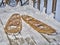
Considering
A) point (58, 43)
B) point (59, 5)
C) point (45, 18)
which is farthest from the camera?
point (59, 5)

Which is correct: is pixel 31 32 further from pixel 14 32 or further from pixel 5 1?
pixel 5 1

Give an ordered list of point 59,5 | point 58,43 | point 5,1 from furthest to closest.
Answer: point 59,5
point 5,1
point 58,43

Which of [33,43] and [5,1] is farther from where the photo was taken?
[5,1]

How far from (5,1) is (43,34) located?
1604mm

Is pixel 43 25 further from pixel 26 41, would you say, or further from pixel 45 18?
pixel 26 41

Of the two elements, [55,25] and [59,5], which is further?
[59,5]

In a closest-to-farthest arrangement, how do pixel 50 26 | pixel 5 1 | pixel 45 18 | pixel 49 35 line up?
1. pixel 49 35
2. pixel 50 26
3. pixel 45 18
4. pixel 5 1

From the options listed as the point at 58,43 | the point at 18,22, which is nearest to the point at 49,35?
the point at 58,43

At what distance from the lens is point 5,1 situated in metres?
2.82

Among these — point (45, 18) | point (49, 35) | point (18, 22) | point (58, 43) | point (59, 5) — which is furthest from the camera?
point (59, 5)

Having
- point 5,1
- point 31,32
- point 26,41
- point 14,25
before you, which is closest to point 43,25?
point 31,32

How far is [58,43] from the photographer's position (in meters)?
1.22

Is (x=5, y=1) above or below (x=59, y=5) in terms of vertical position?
above

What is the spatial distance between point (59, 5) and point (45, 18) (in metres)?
1.49
